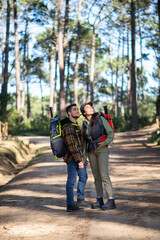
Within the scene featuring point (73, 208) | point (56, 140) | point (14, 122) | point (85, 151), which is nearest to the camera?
point (56, 140)

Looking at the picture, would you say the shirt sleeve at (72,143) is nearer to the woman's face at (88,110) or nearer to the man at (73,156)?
the man at (73,156)

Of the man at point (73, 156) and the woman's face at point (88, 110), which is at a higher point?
the woman's face at point (88, 110)

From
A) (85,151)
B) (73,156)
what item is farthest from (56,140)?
(85,151)

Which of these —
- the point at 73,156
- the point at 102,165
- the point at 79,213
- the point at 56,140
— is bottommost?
the point at 79,213

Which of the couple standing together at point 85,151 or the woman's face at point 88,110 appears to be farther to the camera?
the woman's face at point 88,110

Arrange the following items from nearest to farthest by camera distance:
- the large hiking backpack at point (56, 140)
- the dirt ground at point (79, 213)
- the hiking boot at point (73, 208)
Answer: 1. the dirt ground at point (79, 213)
2. the large hiking backpack at point (56, 140)
3. the hiking boot at point (73, 208)

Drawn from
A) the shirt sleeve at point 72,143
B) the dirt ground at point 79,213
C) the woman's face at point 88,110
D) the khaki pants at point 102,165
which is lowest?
the dirt ground at point 79,213

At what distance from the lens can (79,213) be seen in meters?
5.33

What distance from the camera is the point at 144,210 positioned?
5.16 meters

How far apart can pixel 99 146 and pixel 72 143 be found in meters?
0.42

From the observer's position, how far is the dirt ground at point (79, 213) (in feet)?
13.7

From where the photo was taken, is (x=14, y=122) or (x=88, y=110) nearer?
(x=88, y=110)

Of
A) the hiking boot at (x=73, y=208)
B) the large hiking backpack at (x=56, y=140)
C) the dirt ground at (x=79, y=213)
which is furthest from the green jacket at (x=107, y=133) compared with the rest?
the dirt ground at (x=79, y=213)

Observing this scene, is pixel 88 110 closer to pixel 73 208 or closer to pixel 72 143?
pixel 72 143
